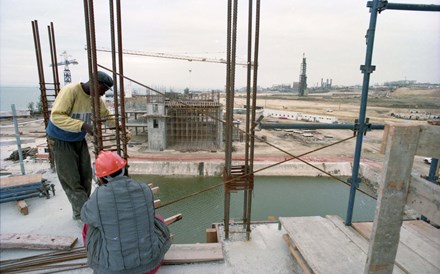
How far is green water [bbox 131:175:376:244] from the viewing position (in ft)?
34.2

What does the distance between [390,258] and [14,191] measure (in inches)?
173

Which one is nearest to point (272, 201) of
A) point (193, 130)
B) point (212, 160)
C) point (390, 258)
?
point (212, 160)

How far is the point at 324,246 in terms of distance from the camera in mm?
2484

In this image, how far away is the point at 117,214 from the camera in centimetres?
181

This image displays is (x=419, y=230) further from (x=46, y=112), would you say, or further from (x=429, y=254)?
(x=46, y=112)

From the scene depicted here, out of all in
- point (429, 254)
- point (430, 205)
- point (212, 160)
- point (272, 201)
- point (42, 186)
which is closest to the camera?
point (430, 205)

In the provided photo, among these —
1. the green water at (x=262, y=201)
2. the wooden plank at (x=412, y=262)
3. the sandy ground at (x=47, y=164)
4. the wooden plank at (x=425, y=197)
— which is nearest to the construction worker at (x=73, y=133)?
the sandy ground at (x=47, y=164)

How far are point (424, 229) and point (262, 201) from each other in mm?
9949

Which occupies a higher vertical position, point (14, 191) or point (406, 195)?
point (406, 195)

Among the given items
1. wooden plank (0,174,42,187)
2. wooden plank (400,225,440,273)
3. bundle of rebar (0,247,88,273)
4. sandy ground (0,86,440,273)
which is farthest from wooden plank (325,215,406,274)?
wooden plank (0,174,42,187)

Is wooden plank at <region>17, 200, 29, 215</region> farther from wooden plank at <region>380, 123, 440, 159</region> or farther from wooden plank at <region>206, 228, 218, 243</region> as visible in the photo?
wooden plank at <region>380, 123, 440, 159</region>

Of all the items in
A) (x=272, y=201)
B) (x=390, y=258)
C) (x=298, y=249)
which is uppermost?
(x=390, y=258)

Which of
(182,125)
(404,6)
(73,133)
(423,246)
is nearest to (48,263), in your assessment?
(73,133)

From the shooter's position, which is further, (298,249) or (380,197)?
(298,249)
